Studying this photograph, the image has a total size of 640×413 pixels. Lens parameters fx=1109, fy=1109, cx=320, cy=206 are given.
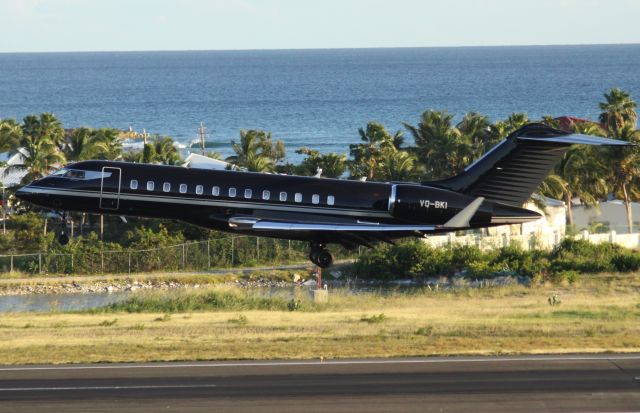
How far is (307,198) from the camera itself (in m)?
39.4

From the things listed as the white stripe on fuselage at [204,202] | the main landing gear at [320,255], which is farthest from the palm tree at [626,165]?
the white stripe on fuselage at [204,202]

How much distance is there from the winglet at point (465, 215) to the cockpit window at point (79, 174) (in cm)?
1220

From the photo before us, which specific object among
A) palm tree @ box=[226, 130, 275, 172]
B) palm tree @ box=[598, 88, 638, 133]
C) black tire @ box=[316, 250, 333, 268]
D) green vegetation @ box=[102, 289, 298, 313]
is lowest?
green vegetation @ box=[102, 289, 298, 313]

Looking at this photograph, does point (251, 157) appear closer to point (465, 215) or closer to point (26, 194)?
point (26, 194)

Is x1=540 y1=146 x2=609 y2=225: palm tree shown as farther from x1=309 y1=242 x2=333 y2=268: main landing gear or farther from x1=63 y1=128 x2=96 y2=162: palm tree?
x1=309 y1=242 x2=333 y2=268: main landing gear

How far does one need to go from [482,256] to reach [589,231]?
38.2 feet

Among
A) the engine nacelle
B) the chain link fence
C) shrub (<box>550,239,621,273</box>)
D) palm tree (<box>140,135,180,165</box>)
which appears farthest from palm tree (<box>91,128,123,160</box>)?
the engine nacelle

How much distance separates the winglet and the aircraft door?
458 inches

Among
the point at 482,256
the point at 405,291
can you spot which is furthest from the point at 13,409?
the point at 482,256

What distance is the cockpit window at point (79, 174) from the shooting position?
39.3 metres

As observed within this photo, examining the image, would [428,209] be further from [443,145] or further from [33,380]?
[443,145]

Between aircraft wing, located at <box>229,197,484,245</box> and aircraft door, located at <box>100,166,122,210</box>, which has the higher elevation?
aircraft door, located at <box>100,166,122,210</box>

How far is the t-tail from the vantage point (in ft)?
131

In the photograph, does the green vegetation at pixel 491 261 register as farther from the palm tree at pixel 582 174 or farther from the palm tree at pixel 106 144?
the palm tree at pixel 106 144
